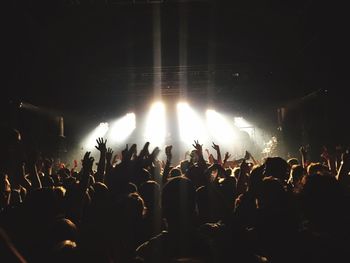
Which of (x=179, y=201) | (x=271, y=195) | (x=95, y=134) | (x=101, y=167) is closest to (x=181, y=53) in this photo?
(x=95, y=134)

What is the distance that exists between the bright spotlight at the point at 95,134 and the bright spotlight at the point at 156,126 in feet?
7.17

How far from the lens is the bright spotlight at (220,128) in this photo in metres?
18.5

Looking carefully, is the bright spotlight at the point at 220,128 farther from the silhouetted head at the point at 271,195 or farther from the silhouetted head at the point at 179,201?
the silhouetted head at the point at 179,201

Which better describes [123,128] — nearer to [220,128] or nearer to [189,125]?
[189,125]

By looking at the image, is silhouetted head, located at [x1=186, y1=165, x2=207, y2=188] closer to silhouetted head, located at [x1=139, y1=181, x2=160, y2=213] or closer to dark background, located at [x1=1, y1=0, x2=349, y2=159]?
silhouetted head, located at [x1=139, y1=181, x2=160, y2=213]

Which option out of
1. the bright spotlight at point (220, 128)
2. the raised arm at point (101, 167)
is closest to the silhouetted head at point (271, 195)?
the raised arm at point (101, 167)

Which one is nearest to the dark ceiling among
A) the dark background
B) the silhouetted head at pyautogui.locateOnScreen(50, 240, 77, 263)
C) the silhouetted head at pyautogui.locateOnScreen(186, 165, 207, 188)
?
the dark background

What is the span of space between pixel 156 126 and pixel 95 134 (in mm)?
3240

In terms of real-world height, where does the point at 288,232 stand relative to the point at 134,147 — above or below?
below

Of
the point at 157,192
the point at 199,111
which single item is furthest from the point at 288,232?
the point at 199,111

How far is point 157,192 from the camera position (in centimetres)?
308

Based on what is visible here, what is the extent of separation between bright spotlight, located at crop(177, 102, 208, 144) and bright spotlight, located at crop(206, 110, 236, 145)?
0.48m

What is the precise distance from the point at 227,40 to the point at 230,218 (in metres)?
9.27

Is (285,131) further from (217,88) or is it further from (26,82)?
(26,82)
